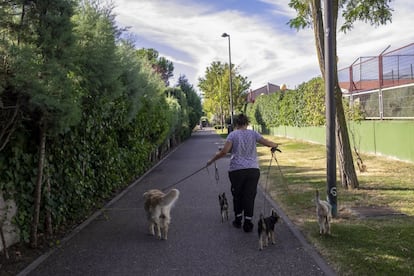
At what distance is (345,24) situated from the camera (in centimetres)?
1147

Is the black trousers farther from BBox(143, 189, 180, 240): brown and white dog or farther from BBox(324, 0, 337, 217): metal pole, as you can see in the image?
BBox(324, 0, 337, 217): metal pole

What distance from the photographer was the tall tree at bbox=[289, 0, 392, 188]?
389 inches

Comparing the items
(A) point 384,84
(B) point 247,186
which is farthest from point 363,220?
(A) point 384,84

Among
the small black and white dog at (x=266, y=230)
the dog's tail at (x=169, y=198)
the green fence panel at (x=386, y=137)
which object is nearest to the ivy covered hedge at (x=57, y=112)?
the dog's tail at (x=169, y=198)

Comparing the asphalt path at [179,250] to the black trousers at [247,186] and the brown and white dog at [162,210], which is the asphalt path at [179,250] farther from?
the black trousers at [247,186]

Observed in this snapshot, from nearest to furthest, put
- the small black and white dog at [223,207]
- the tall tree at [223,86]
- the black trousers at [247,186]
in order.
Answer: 1. the black trousers at [247,186]
2. the small black and white dog at [223,207]
3. the tall tree at [223,86]

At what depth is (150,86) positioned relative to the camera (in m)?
15.4

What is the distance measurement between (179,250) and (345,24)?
8.07m

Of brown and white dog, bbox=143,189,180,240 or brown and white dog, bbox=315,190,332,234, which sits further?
brown and white dog, bbox=143,189,180,240

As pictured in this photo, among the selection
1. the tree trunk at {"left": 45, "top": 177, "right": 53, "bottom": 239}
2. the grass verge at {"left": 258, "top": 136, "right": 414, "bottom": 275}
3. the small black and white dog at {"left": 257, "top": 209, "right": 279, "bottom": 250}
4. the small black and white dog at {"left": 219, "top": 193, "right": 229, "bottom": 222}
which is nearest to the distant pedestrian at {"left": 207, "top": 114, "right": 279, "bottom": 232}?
the small black and white dog at {"left": 219, "top": 193, "right": 229, "bottom": 222}

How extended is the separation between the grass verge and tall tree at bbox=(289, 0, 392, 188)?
0.53 metres

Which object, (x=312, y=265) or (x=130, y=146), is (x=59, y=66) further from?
(x=130, y=146)

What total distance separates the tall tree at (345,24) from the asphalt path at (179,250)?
214cm

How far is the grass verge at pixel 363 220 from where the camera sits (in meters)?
5.11
